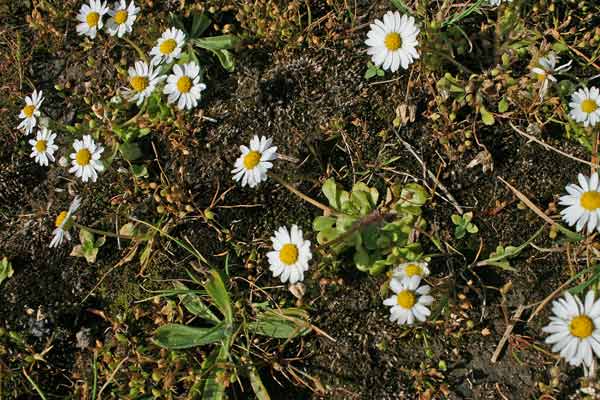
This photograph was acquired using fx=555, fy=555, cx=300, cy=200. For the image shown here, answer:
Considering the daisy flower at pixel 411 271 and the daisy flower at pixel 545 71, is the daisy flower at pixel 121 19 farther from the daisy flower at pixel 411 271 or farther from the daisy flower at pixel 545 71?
the daisy flower at pixel 545 71

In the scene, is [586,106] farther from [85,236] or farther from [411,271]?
[85,236]

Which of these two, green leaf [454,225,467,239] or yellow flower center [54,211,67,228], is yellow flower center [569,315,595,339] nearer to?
green leaf [454,225,467,239]

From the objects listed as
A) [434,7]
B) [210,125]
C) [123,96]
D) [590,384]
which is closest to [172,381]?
[210,125]

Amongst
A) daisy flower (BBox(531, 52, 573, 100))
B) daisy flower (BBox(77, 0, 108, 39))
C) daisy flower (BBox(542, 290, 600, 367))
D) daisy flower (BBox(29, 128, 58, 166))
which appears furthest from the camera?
daisy flower (BBox(77, 0, 108, 39))

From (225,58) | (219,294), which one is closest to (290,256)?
(219,294)

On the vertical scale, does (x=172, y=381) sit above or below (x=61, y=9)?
below

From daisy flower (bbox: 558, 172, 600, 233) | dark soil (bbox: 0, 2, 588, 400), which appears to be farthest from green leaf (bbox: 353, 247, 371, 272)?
daisy flower (bbox: 558, 172, 600, 233)

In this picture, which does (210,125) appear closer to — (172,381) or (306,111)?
(306,111)
